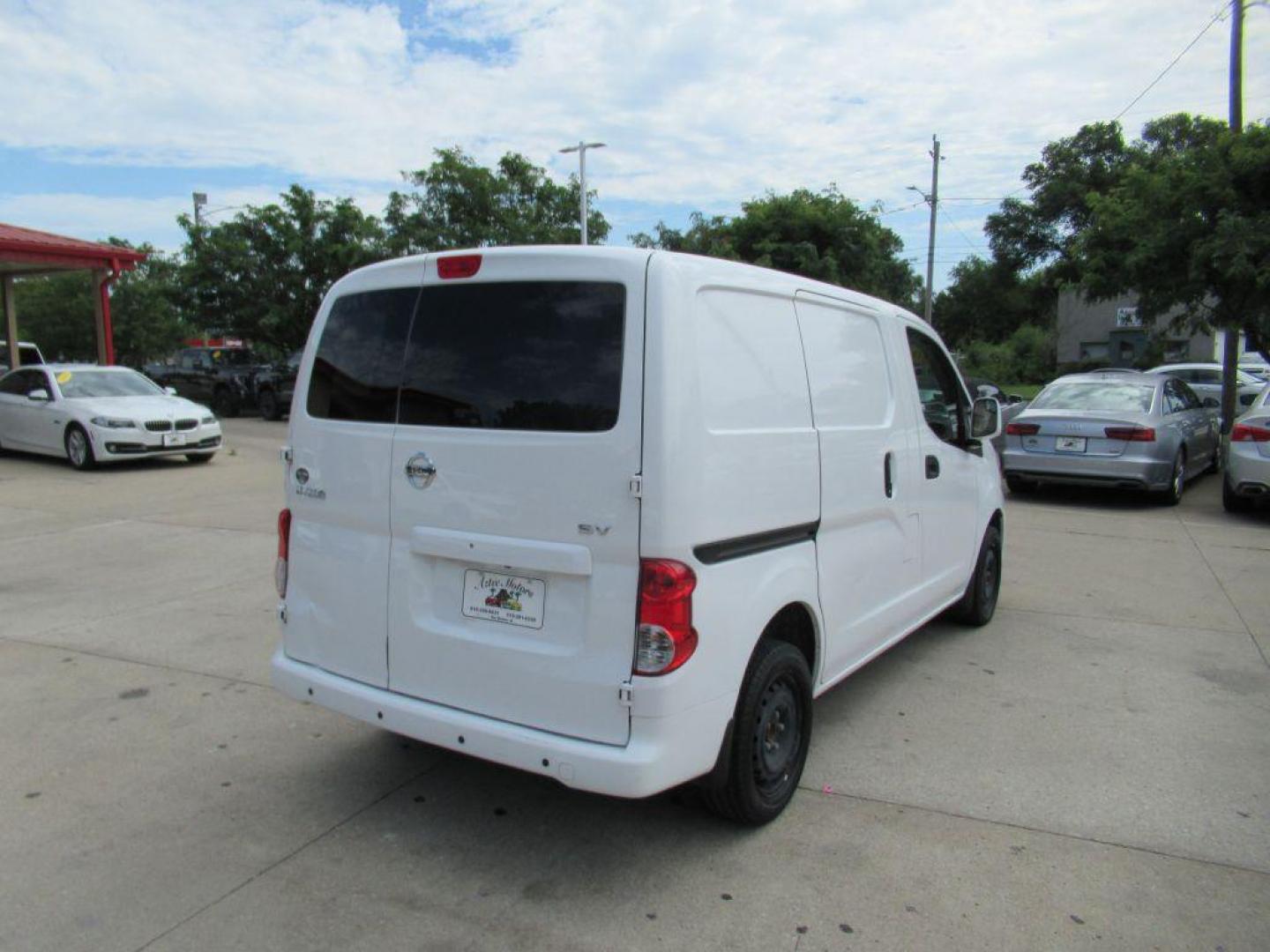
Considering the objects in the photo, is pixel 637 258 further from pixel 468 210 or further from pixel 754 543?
pixel 468 210

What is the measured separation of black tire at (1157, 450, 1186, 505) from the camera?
10609mm

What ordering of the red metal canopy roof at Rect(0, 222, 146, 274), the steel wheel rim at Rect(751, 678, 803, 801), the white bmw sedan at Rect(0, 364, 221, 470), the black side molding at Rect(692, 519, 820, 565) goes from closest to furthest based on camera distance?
the black side molding at Rect(692, 519, 820, 565) < the steel wheel rim at Rect(751, 678, 803, 801) < the white bmw sedan at Rect(0, 364, 221, 470) < the red metal canopy roof at Rect(0, 222, 146, 274)

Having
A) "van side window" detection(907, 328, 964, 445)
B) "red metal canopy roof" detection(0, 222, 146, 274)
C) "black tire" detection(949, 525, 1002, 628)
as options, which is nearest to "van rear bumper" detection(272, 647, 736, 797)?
"van side window" detection(907, 328, 964, 445)

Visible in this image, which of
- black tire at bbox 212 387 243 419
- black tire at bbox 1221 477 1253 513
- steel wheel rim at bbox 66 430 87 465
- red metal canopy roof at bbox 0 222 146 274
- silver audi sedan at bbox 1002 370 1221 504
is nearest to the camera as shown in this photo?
black tire at bbox 1221 477 1253 513

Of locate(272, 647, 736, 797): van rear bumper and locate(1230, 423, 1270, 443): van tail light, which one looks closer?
locate(272, 647, 736, 797): van rear bumper

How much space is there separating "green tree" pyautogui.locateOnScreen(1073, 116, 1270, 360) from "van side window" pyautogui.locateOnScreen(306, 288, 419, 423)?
12777mm

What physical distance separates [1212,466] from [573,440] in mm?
14235

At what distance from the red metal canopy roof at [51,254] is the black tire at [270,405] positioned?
516 cm

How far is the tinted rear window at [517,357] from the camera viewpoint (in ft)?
9.64

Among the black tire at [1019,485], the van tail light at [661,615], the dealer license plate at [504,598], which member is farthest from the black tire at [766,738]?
the black tire at [1019,485]

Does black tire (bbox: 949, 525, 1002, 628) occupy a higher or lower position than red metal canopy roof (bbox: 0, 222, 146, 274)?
lower

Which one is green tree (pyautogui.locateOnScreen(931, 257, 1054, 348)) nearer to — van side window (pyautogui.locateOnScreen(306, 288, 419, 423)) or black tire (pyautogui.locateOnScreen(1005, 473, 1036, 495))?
black tire (pyautogui.locateOnScreen(1005, 473, 1036, 495))

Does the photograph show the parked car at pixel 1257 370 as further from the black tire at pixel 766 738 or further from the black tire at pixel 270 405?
the black tire at pixel 766 738

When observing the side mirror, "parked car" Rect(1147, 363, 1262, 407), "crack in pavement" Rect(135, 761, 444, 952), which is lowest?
"crack in pavement" Rect(135, 761, 444, 952)
